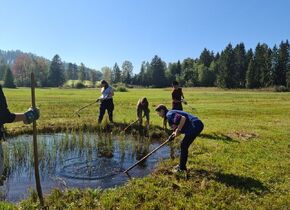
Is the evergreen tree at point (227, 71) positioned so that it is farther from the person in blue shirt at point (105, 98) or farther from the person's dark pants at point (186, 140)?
the person's dark pants at point (186, 140)

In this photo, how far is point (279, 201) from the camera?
8.31m

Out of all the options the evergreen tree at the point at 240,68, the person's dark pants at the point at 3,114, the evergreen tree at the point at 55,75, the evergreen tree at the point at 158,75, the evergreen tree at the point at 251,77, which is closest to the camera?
the person's dark pants at the point at 3,114

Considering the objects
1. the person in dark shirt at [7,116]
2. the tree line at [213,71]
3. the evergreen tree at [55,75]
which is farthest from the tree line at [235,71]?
the person in dark shirt at [7,116]

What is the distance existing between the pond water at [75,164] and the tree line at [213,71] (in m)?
87.3

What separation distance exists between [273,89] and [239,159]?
3283 inches

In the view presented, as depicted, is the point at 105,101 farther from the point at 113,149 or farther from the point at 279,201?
the point at 279,201

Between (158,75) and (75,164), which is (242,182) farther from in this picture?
(158,75)

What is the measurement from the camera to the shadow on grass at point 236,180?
907 centimetres

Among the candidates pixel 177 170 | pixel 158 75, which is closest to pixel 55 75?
pixel 158 75

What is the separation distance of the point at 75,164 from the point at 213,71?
391 feet

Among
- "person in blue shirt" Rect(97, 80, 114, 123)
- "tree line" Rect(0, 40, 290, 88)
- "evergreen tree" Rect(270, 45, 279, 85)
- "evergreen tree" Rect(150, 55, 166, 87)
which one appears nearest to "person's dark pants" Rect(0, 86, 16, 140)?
"person in blue shirt" Rect(97, 80, 114, 123)

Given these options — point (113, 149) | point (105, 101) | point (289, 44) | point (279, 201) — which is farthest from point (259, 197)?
point (289, 44)

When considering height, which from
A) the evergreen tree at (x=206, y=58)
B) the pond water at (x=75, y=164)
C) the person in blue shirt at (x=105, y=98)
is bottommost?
the pond water at (x=75, y=164)

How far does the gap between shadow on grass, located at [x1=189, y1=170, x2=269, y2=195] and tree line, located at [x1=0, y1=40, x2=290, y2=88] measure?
297 ft
